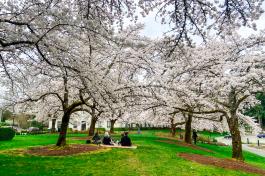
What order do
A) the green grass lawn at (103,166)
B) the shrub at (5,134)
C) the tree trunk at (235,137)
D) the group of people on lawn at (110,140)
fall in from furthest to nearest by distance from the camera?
the shrub at (5,134), the group of people on lawn at (110,140), the tree trunk at (235,137), the green grass lawn at (103,166)

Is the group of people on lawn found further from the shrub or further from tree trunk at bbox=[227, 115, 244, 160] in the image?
the shrub

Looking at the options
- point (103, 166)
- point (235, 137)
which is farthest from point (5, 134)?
point (235, 137)

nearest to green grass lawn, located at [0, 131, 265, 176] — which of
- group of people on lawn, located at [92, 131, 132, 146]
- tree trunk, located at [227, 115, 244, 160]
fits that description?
group of people on lawn, located at [92, 131, 132, 146]

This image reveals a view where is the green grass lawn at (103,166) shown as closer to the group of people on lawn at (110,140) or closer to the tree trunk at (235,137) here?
the group of people on lawn at (110,140)

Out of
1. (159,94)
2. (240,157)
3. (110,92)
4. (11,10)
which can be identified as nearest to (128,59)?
(159,94)

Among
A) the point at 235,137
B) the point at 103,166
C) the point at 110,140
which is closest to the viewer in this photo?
the point at 103,166

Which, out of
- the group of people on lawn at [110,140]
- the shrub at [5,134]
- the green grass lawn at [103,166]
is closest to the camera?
the green grass lawn at [103,166]

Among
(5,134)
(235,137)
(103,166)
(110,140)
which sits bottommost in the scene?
(103,166)

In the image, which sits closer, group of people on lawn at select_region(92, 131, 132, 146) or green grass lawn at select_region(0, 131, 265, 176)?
green grass lawn at select_region(0, 131, 265, 176)

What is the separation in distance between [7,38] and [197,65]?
45.0 feet

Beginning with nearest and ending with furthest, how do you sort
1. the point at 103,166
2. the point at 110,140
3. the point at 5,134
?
the point at 103,166
the point at 110,140
the point at 5,134

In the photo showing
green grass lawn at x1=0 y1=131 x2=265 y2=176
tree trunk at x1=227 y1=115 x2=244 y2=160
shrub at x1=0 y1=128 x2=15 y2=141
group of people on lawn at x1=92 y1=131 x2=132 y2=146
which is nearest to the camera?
green grass lawn at x1=0 y1=131 x2=265 y2=176

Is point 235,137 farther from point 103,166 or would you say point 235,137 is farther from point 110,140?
point 103,166

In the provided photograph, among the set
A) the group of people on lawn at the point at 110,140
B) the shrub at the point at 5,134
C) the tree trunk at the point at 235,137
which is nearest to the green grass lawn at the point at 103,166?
the group of people on lawn at the point at 110,140
